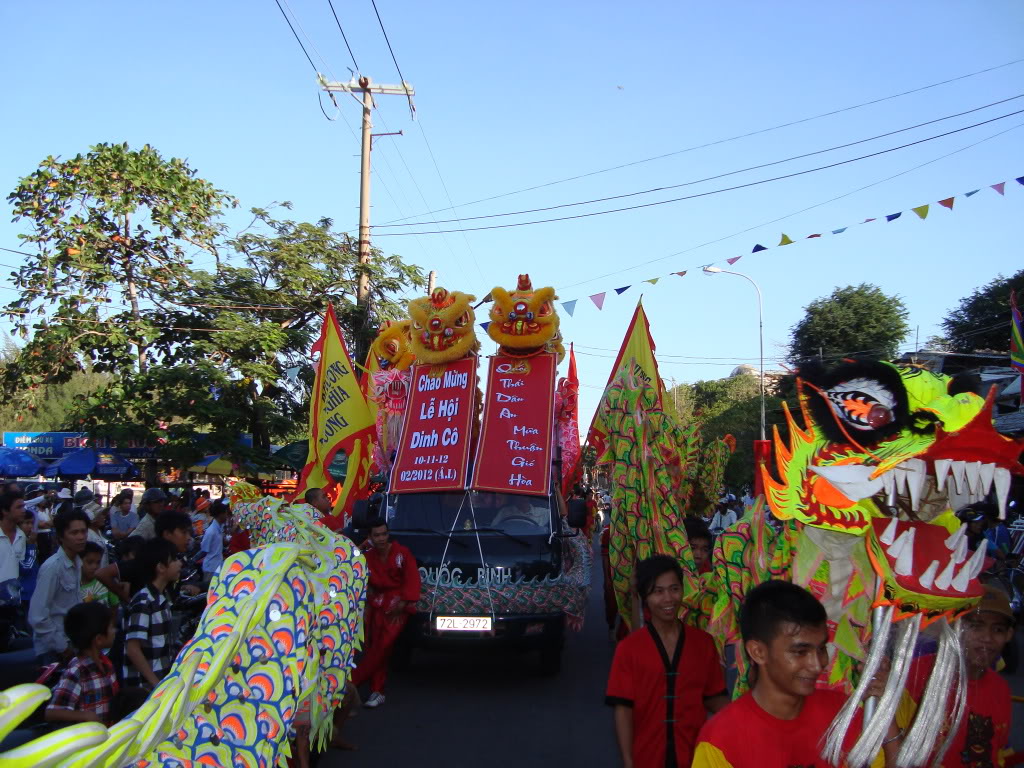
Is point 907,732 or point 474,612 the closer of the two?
point 907,732

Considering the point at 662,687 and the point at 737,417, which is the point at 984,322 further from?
the point at 662,687

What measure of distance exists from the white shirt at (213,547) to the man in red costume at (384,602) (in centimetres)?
325

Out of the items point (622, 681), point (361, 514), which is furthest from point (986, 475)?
point (361, 514)

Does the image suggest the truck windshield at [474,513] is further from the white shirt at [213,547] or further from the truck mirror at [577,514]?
the white shirt at [213,547]

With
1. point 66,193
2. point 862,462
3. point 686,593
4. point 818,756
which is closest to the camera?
point 818,756

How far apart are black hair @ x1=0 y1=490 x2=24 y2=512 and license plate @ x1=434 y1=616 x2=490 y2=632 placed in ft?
11.9

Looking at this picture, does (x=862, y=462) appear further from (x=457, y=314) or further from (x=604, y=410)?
(x=457, y=314)

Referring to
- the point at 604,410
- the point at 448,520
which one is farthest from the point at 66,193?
the point at 604,410

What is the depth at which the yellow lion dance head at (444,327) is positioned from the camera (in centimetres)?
998

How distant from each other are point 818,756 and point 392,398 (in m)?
8.73

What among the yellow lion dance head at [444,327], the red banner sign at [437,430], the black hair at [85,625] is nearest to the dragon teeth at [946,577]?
the black hair at [85,625]

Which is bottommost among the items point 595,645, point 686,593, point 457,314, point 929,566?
point 595,645

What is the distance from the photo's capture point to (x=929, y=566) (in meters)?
3.11

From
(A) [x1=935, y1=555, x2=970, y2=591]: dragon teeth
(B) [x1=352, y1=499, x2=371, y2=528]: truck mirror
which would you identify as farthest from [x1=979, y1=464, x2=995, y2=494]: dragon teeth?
(B) [x1=352, y1=499, x2=371, y2=528]: truck mirror
